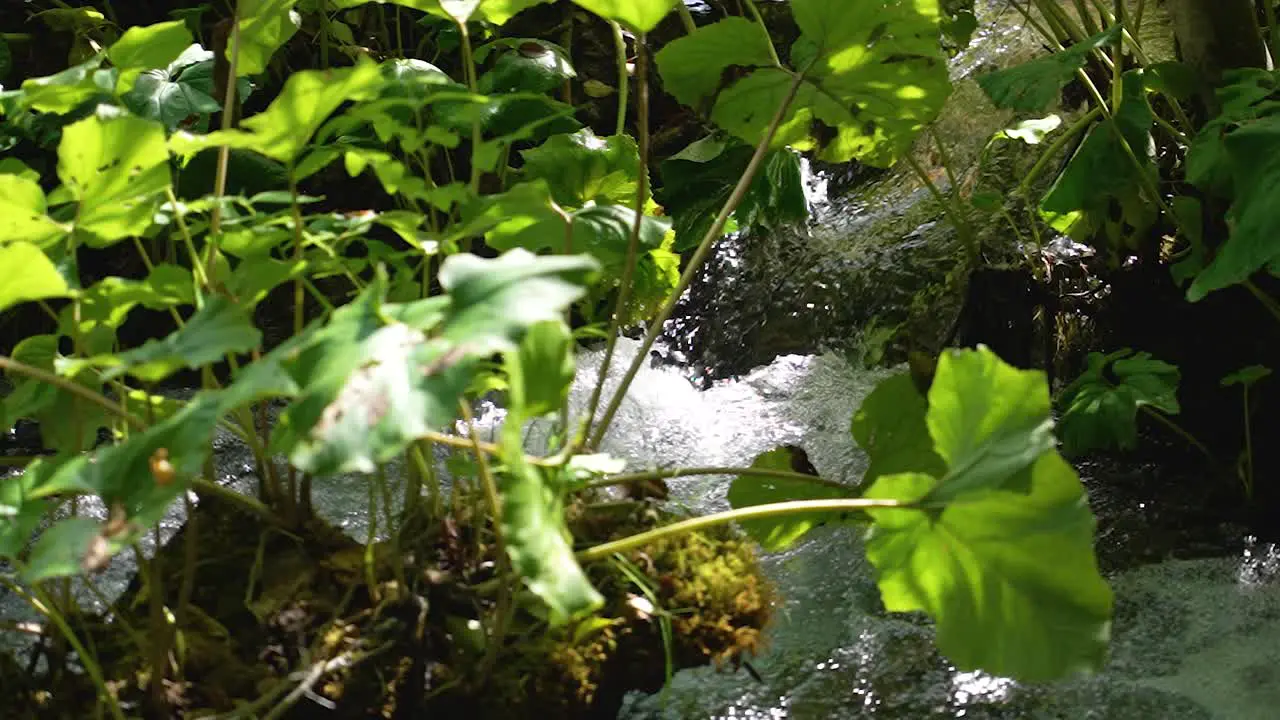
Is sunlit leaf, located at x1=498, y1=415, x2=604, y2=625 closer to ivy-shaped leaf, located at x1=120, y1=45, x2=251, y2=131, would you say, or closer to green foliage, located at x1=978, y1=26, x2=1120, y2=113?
ivy-shaped leaf, located at x1=120, y1=45, x2=251, y2=131

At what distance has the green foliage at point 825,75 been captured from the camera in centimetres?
126

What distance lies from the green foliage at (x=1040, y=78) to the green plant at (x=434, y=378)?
0.44 metres

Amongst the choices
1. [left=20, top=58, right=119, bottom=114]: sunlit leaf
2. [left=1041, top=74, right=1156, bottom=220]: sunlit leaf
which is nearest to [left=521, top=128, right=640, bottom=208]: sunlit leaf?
[left=20, top=58, right=119, bottom=114]: sunlit leaf

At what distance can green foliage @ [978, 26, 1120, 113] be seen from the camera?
5.73ft

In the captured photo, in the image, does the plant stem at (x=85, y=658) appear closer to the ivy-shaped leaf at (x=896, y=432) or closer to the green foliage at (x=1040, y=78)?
the ivy-shaped leaf at (x=896, y=432)

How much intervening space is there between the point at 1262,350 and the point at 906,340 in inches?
29.6

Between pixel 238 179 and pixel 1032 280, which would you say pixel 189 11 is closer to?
pixel 238 179

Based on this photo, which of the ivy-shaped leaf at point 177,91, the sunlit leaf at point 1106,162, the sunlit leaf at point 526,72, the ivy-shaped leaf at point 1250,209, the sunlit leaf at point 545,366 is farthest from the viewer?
the sunlit leaf at point 526,72

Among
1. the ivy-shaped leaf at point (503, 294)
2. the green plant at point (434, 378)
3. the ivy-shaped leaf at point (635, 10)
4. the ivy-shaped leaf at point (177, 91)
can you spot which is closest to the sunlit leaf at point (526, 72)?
the ivy-shaped leaf at point (177, 91)

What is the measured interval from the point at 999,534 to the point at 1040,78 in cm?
112

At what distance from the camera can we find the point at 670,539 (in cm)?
115

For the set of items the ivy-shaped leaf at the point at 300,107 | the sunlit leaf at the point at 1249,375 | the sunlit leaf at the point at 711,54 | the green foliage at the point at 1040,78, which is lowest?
the sunlit leaf at the point at 1249,375

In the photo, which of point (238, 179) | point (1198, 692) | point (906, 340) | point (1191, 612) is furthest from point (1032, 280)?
→ point (238, 179)

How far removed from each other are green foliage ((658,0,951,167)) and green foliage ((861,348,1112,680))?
47 cm
